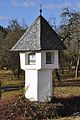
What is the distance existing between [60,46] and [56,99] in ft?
10.6

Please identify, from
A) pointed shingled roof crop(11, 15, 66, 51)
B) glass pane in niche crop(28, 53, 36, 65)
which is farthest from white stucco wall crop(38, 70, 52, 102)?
pointed shingled roof crop(11, 15, 66, 51)

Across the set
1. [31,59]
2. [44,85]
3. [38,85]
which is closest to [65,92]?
[44,85]

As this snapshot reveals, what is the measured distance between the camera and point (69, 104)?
20422 mm

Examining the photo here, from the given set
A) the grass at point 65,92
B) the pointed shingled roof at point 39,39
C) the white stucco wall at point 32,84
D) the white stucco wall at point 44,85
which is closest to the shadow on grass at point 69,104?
the white stucco wall at point 44,85

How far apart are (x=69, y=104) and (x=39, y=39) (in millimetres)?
4199

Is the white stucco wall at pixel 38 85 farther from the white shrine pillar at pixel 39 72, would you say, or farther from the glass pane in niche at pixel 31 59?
the glass pane in niche at pixel 31 59

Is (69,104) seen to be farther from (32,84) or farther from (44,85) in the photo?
(32,84)

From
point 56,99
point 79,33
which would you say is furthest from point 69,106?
point 79,33

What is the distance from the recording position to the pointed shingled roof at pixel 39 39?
64.0 feet

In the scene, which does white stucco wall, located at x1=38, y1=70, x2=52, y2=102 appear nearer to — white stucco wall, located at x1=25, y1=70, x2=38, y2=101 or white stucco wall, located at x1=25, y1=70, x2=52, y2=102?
white stucco wall, located at x1=25, y1=70, x2=52, y2=102

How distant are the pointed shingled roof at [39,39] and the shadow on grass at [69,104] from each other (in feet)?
10.3

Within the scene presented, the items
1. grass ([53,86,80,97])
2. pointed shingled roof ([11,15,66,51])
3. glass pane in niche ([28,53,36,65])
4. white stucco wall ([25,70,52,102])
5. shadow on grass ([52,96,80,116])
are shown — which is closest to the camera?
shadow on grass ([52,96,80,116])

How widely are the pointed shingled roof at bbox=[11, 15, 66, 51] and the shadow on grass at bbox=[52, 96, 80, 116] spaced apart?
10.3ft

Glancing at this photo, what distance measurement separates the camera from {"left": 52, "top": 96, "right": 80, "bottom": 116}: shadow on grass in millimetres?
18850
